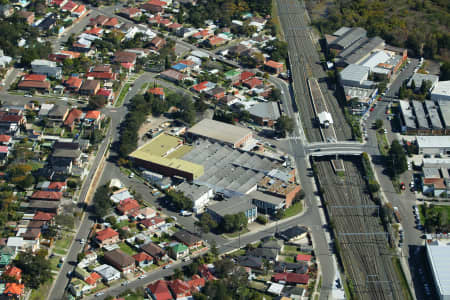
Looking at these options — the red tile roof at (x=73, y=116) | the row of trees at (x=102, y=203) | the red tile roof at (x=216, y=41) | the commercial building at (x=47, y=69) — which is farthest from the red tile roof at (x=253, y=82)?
the row of trees at (x=102, y=203)

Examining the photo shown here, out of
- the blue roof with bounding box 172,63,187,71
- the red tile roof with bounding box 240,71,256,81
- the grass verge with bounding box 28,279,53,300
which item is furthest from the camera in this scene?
the blue roof with bounding box 172,63,187,71

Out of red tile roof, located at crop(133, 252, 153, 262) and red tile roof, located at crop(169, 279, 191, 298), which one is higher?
red tile roof, located at crop(169, 279, 191, 298)

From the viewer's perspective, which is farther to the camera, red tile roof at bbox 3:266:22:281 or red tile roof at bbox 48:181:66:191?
red tile roof at bbox 48:181:66:191

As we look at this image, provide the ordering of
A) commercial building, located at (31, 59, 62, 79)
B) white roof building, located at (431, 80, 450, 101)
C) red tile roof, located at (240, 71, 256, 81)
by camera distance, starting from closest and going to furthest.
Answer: white roof building, located at (431, 80, 450, 101) → commercial building, located at (31, 59, 62, 79) → red tile roof, located at (240, 71, 256, 81)

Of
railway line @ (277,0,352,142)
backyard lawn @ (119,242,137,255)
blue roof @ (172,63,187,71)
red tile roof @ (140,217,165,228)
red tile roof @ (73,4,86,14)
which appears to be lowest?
railway line @ (277,0,352,142)

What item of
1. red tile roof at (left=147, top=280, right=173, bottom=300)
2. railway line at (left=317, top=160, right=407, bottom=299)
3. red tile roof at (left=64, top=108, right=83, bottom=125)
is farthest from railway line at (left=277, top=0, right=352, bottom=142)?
red tile roof at (left=147, top=280, right=173, bottom=300)

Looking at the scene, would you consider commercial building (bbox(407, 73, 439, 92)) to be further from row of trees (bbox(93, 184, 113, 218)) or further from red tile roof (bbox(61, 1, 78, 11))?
red tile roof (bbox(61, 1, 78, 11))

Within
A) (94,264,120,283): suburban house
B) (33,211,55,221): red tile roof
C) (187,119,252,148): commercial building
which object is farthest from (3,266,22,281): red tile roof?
(187,119,252,148): commercial building
